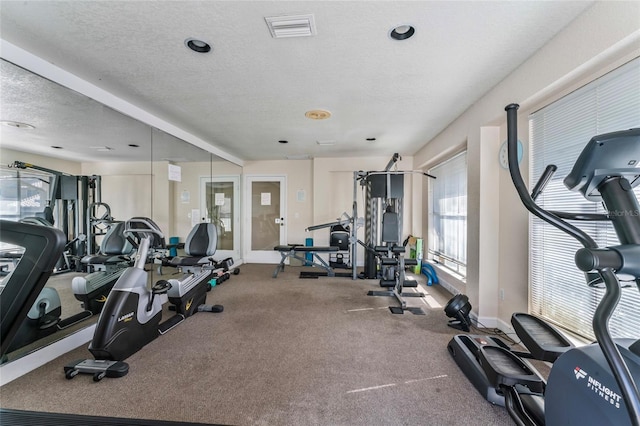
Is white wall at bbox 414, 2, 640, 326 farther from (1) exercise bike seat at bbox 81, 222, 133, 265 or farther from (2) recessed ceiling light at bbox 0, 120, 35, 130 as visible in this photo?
(2) recessed ceiling light at bbox 0, 120, 35, 130

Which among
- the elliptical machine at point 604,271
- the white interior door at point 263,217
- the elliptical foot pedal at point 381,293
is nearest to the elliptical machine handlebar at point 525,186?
the elliptical machine at point 604,271

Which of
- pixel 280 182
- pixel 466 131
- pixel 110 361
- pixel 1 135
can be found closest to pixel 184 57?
pixel 1 135

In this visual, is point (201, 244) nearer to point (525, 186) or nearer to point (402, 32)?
point (402, 32)

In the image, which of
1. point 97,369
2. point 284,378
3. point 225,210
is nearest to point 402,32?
point 284,378

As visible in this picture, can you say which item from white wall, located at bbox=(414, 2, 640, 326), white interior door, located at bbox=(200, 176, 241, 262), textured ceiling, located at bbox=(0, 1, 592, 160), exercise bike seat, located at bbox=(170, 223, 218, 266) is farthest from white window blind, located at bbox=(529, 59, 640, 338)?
white interior door, located at bbox=(200, 176, 241, 262)

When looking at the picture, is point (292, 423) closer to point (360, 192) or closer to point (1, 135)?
point (1, 135)

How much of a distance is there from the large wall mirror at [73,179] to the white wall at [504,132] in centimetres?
337

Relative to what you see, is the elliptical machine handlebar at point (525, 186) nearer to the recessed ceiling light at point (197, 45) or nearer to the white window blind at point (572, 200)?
the white window blind at point (572, 200)

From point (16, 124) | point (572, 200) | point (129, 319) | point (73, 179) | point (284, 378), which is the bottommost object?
point (284, 378)

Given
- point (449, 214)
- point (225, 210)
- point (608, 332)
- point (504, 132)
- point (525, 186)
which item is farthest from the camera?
point (225, 210)

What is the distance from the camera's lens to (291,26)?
1.64m

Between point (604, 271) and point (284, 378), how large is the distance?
1868 mm

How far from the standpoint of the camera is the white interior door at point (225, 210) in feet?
16.6

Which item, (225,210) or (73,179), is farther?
(225,210)
